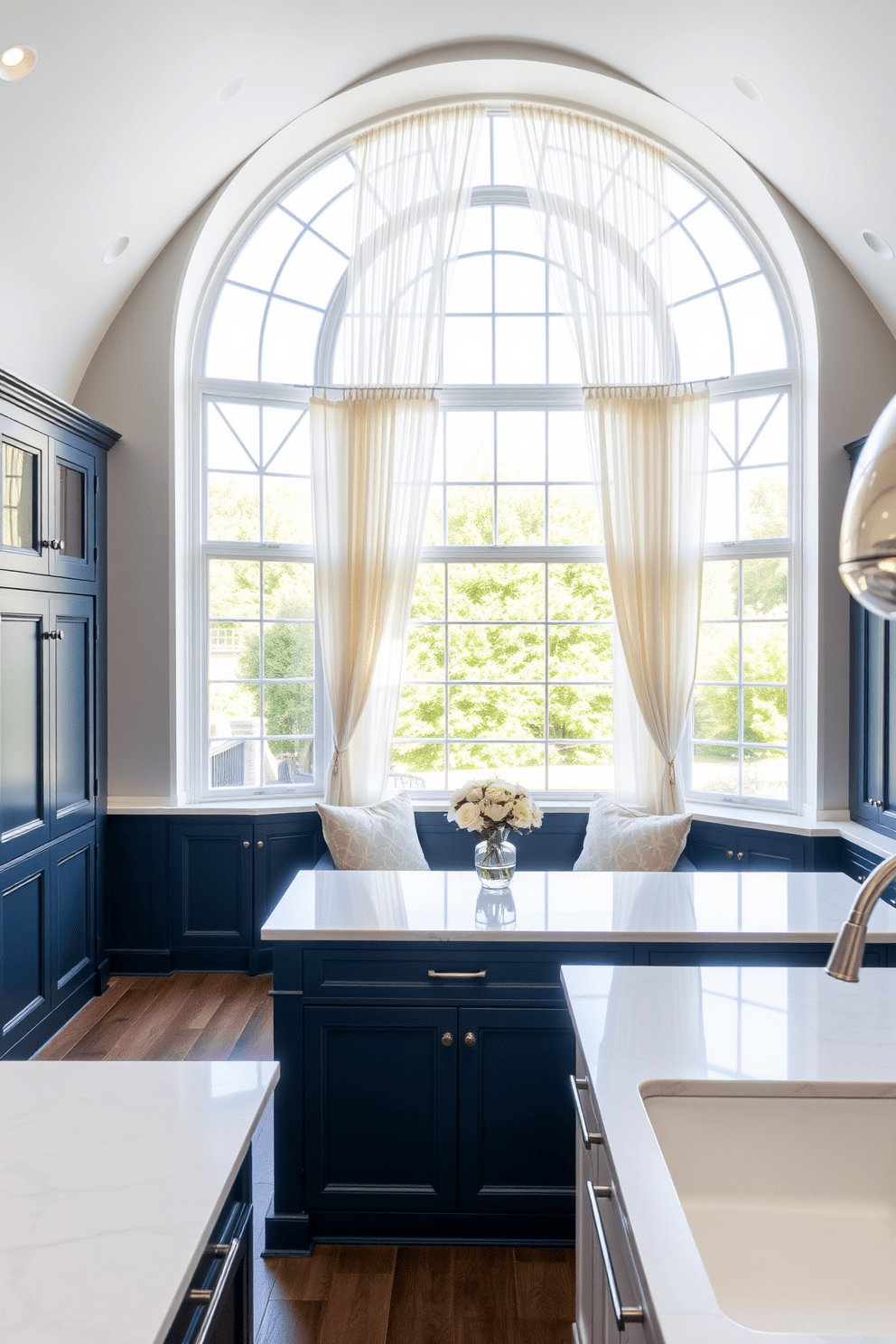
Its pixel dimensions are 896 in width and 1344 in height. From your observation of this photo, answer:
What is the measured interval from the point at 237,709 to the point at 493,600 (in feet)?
4.68

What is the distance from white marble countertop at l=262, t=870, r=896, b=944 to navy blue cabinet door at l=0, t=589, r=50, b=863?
4.11 ft

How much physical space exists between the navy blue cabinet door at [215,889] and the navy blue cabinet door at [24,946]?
30.5 inches

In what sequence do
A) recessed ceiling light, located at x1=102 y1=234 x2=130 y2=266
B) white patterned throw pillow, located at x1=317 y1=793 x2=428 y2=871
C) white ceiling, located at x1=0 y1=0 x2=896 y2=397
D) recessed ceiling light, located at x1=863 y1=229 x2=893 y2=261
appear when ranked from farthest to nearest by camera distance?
white patterned throw pillow, located at x1=317 y1=793 x2=428 y2=871 < recessed ceiling light, located at x1=102 y1=234 x2=130 y2=266 < recessed ceiling light, located at x1=863 y1=229 x2=893 y2=261 < white ceiling, located at x1=0 y1=0 x2=896 y2=397

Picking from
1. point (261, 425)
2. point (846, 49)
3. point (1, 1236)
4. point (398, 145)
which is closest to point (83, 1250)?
point (1, 1236)

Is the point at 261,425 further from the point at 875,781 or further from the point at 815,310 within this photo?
the point at 875,781

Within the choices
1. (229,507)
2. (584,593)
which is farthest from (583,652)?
(229,507)

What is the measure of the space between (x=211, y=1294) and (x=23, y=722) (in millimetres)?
2852

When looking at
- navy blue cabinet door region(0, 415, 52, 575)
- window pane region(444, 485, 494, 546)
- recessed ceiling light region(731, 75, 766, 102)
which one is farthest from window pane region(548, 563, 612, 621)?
navy blue cabinet door region(0, 415, 52, 575)

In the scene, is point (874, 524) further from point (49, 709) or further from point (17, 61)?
point (49, 709)

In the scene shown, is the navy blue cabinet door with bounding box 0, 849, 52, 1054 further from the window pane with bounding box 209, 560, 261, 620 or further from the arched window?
the window pane with bounding box 209, 560, 261, 620

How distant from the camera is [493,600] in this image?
15.5 ft

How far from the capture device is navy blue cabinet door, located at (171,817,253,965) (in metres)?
4.38

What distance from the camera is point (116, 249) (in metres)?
3.99

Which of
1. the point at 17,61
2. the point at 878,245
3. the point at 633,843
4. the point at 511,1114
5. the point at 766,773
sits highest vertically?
the point at 17,61
